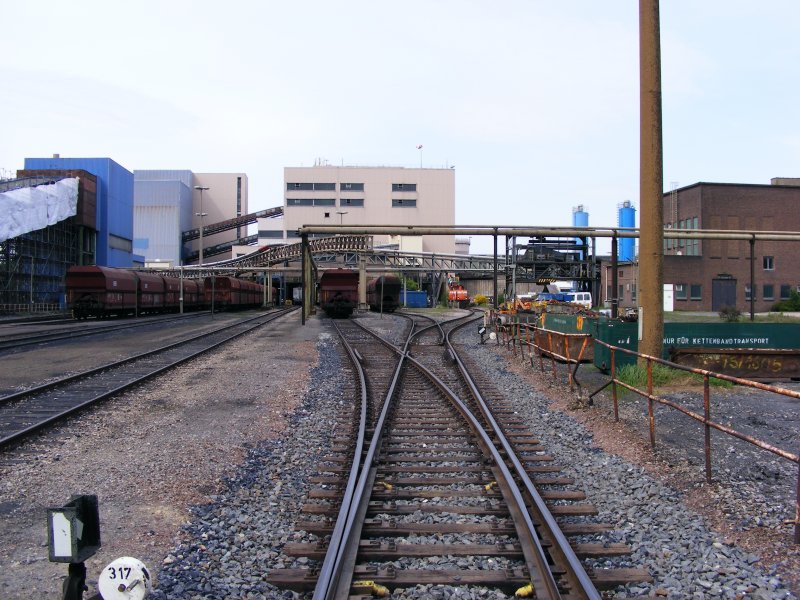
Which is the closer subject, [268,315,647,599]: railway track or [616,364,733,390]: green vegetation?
[268,315,647,599]: railway track

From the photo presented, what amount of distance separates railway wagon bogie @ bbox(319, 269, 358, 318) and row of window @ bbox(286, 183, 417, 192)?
48.5 m

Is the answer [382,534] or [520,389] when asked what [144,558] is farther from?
[520,389]

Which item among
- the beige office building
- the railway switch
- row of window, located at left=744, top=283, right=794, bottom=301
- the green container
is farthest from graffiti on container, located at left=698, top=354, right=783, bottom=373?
the beige office building

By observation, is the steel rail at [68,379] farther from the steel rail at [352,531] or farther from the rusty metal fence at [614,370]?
the rusty metal fence at [614,370]

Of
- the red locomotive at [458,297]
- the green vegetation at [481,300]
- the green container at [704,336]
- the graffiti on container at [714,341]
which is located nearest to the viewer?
the green container at [704,336]

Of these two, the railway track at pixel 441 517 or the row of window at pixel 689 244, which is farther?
the row of window at pixel 689 244

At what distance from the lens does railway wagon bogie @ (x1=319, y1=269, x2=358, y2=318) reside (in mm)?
37000

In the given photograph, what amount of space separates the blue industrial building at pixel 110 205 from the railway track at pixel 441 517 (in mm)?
53068

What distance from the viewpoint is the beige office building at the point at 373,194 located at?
275 ft

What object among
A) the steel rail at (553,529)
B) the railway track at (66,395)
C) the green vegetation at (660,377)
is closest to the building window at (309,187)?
the railway track at (66,395)

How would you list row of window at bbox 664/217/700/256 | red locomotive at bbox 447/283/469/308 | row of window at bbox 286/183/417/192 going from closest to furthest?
1. row of window at bbox 664/217/700/256
2. red locomotive at bbox 447/283/469/308
3. row of window at bbox 286/183/417/192

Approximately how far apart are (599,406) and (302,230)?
16.7 m

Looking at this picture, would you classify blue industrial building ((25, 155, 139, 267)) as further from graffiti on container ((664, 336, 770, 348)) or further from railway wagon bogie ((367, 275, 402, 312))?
graffiti on container ((664, 336, 770, 348))

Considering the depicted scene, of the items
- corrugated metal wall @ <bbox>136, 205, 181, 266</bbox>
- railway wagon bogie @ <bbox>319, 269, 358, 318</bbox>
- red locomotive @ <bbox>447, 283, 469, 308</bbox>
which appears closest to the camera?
railway wagon bogie @ <bbox>319, 269, 358, 318</bbox>
